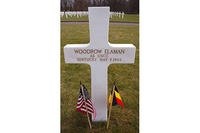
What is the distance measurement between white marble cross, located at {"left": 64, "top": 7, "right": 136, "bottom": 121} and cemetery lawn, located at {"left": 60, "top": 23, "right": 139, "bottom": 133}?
18.3 inches

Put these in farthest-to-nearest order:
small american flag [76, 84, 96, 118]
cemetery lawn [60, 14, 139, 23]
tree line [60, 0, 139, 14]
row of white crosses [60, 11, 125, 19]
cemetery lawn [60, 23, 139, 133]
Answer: cemetery lawn [60, 14, 139, 23] < row of white crosses [60, 11, 125, 19] < tree line [60, 0, 139, 14] < cemetery lawn [60, 23, 139, 133] < small american flag [76, 84, 96, 118]

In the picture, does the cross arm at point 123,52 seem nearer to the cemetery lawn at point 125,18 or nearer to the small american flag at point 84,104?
the small american flag at point 84,104

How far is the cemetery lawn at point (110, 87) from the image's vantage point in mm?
4117

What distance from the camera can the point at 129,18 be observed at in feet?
24.1

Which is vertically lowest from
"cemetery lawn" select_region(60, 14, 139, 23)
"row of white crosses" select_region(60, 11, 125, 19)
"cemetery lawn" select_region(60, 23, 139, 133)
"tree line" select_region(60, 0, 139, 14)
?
"cemetery lawn" select_region(60, 23, 139, 133)

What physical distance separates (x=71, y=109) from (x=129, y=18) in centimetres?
350

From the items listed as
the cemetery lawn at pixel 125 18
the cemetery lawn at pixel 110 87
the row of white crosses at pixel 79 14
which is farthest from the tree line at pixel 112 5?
the cemetery lawn at pixel 110 87

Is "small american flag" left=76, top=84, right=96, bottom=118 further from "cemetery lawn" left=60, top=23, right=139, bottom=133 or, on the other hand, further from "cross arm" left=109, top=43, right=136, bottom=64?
"cross arm" left=109, top=43, right=136, bottom=64

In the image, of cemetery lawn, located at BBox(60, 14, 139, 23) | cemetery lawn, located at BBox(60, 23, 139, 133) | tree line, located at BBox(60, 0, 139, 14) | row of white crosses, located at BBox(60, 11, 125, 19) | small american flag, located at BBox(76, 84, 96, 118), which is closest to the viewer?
small american flag, located at BBox(76, 84, 96, 118)

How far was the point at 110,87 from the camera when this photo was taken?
534 centimetres

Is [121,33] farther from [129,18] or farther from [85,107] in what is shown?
[85,107]

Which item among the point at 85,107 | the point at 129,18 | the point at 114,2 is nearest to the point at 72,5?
the point at 114,2

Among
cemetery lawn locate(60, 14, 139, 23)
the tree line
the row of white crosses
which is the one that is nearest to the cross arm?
the tree line

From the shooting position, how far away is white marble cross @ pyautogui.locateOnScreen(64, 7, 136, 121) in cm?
387
